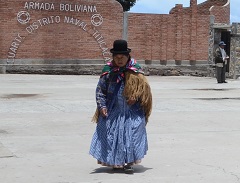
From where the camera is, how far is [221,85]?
22.8 meters

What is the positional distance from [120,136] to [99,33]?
793 inches

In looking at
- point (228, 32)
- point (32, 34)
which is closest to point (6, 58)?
point (32, 34)

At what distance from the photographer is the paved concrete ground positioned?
6.96 meters

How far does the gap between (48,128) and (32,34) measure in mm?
15440

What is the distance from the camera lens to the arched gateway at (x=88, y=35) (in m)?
25.4

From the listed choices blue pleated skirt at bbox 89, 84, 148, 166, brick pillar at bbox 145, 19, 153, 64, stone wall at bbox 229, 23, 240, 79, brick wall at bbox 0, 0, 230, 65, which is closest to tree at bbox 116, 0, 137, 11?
brick wall at bbox 0, 0, 230, 65

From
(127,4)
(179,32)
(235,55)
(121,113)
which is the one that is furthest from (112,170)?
(127,4)

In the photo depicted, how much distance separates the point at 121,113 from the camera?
7082 mm

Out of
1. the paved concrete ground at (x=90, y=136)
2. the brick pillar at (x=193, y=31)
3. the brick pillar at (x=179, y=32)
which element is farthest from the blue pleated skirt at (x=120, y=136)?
the brick pillar at (x=193, y=31)

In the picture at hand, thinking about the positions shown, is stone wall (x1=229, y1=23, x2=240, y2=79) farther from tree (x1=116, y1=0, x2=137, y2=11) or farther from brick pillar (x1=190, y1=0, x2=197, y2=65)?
tree (x1=116, y1=0, x2=137, y2=11)

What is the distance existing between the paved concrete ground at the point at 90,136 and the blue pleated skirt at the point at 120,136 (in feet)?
0.74

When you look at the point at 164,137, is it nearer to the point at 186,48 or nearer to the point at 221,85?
the point at 221,85

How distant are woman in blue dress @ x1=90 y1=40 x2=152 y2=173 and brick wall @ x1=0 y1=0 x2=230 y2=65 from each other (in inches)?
741

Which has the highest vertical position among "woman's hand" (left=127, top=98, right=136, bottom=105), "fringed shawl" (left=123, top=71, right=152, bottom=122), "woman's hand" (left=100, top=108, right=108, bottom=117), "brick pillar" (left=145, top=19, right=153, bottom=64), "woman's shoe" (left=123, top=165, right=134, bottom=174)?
"brick pillar" (left=145, top=19, right=153, bottom=64)
